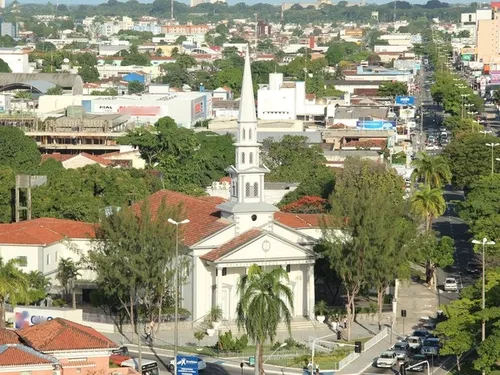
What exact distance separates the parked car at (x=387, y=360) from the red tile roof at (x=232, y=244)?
371 inches

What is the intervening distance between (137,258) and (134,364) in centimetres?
700

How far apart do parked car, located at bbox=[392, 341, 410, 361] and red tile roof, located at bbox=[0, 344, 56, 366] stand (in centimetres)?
1524

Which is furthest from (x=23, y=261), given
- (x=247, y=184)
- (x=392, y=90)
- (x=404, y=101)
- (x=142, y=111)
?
(x=392, y=90)

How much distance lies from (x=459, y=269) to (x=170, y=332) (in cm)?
2027

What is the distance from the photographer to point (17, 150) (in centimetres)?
11481

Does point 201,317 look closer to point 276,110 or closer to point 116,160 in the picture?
point 116,160

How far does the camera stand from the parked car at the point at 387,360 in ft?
206

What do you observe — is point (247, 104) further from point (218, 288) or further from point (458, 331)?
point (458, 331)

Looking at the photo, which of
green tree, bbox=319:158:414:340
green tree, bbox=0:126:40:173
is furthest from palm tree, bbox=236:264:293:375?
green tree, bbox=0:126:40:173

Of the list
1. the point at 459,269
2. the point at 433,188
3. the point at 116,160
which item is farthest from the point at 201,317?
the point at 116,160

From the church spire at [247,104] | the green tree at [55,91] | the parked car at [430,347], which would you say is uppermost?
the church spire at [247,104]

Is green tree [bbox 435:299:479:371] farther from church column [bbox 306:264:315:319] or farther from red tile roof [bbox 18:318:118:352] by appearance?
red tile roof [bbox 18:318:118:352]

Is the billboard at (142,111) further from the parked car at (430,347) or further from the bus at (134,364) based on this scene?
the bus at (134,364)

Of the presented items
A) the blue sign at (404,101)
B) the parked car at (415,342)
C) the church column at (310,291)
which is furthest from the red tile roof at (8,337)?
the blue sign at (404,101)
